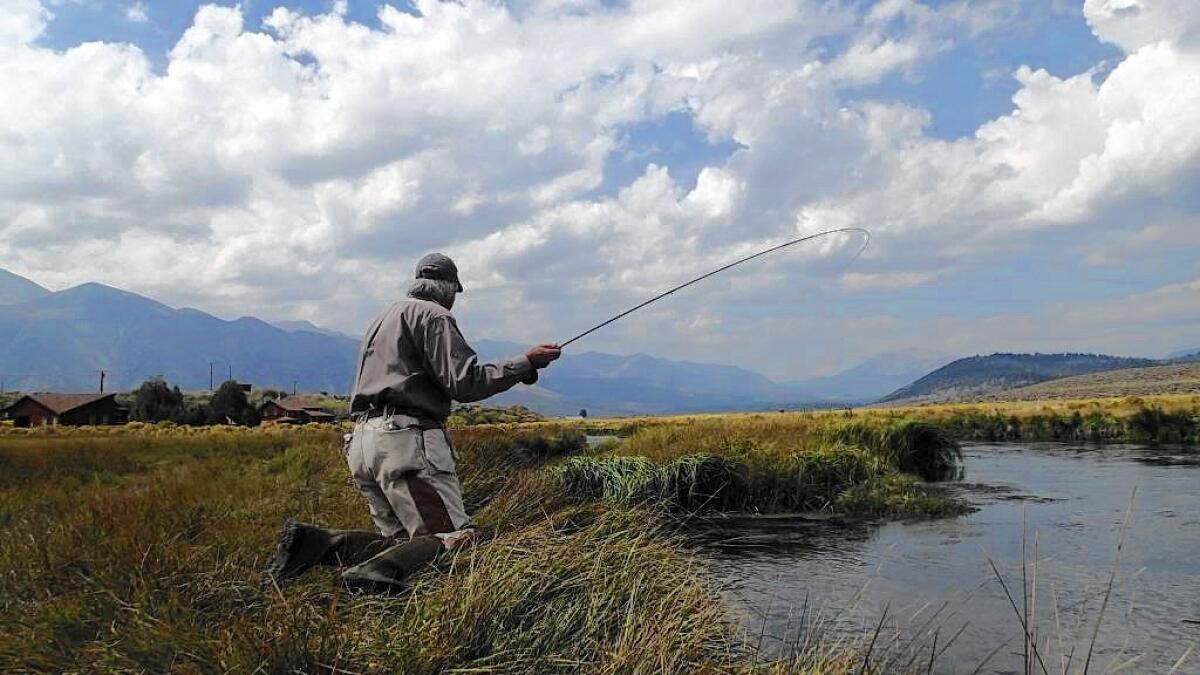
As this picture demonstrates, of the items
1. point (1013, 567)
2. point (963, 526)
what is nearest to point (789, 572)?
point (1013, 567)

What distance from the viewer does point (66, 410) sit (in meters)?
76.4

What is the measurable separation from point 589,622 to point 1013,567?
20.3ft

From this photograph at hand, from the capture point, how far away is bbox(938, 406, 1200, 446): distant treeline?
30484 millimetres

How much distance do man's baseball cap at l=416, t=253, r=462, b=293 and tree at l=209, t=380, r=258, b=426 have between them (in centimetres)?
7815

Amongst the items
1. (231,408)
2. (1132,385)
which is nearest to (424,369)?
(231,408)

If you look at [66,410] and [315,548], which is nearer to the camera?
[315,548]

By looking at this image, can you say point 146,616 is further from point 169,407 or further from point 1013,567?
A: point 169,407

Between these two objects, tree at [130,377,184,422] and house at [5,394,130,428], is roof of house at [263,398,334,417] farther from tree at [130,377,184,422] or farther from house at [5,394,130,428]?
house at [5,394,130,428]

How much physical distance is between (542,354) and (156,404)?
8398 cm

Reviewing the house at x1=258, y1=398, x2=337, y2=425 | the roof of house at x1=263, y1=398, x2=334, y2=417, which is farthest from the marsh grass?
the roof of house at x1=263, y1=398, x2=334, y2=417

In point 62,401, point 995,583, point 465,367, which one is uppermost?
point 62,401

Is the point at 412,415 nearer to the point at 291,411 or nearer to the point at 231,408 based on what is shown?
the point at 291,411

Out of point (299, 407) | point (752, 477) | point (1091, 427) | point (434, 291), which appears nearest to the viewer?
point (434, 291)

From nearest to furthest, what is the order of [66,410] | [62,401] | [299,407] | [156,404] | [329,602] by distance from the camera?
[329,602] < [66,410] < [156,404] < [62,401] < [299,407]
